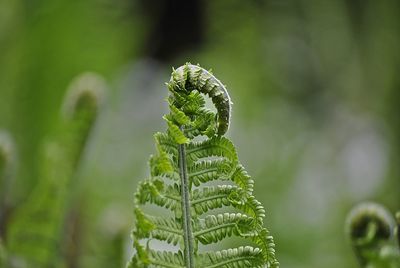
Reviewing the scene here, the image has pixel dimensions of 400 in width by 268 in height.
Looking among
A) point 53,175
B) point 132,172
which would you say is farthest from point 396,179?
point 53,175

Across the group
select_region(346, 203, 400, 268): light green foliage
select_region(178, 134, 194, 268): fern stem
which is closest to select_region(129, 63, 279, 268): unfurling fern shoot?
select_region(178, 134, 194, 268): fern stem

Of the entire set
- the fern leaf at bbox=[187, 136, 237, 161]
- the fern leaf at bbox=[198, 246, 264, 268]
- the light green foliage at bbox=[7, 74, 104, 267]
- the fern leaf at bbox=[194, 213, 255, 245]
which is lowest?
the fern leaf at bbox=[198, 246, 264, 268]

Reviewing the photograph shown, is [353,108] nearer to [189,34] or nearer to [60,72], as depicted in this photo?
[189,34]

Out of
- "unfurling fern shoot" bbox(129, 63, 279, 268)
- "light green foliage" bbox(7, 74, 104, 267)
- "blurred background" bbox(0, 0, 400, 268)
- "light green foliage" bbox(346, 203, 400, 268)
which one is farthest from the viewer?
"blurred background" bbox(0, 0, 400, 268)

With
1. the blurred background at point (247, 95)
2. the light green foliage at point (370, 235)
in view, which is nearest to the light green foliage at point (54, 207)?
the blurred background at point (247, 95)

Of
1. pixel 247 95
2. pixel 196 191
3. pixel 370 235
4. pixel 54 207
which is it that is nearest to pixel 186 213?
pixel 196 191

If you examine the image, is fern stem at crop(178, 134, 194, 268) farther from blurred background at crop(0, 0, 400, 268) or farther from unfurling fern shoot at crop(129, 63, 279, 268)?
blurred background at crop(0, 0, 400, 268)

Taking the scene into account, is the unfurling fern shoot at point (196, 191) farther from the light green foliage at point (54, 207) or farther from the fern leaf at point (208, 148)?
the light green foliage at point (54, 207)
